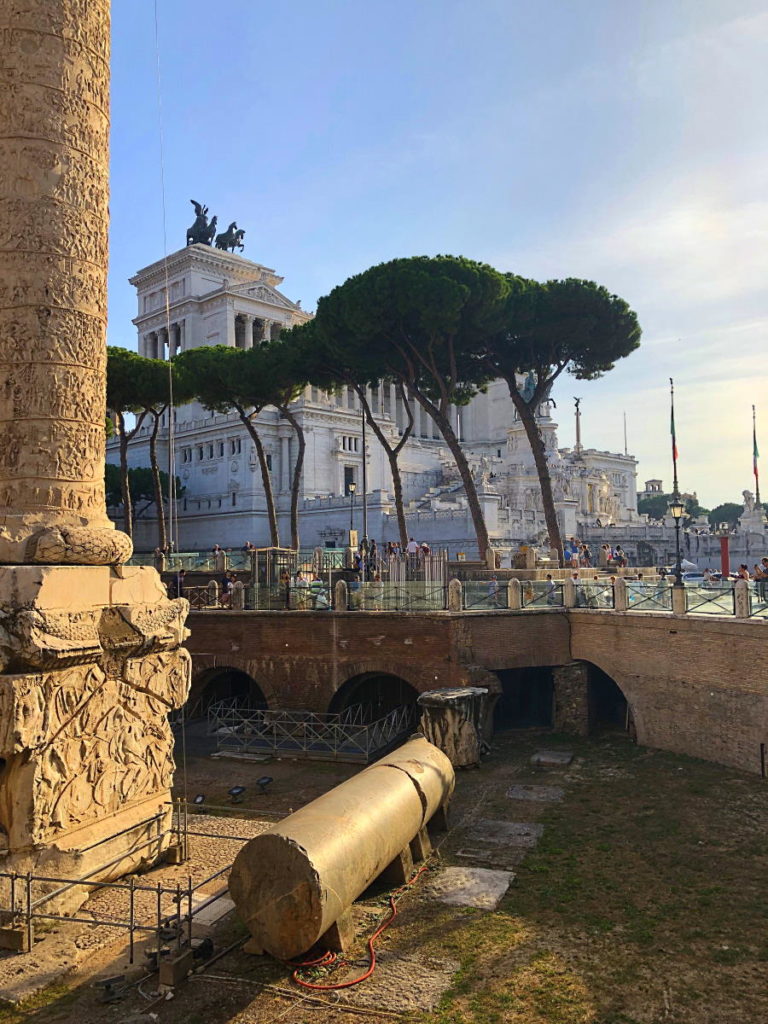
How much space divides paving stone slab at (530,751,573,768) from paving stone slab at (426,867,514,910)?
5693 millimetres

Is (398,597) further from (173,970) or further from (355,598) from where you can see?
(173,970)

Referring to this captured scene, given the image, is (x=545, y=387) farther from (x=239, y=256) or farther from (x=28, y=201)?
(x=239, y=256)

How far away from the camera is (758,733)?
1497 cm

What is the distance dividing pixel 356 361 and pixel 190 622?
526 inches

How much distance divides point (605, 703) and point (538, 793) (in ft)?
21.6

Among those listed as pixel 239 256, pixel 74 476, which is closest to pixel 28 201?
pixel 74 476

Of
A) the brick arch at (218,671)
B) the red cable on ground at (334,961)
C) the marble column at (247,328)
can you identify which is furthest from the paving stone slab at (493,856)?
the marble column at (247,328)

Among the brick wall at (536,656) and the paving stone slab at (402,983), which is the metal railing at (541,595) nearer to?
the brick wall at (536,656)

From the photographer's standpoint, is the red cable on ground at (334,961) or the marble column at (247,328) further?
the marble column at (247,328)

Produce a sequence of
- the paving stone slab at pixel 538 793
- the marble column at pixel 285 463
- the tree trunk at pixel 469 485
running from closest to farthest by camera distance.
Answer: the paving stone slab at pixel 538 793 < the tree trunk at pixel 469 485 < the marble column at pixel 285 463

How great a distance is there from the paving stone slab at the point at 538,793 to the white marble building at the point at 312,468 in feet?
97.1

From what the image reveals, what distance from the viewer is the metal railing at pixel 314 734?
59.1 feet

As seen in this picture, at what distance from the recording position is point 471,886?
396 inches

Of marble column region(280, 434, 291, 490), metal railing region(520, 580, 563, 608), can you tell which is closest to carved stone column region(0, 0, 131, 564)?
metal railing region(520, 580, 563, 608)
